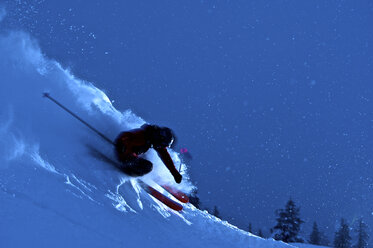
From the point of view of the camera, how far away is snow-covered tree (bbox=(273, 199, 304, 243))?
27844 mm

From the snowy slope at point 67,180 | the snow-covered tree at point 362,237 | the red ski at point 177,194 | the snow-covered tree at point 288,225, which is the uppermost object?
the snow-covered tree at point 362,237

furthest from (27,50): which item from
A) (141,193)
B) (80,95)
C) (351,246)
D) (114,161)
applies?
(351,246)

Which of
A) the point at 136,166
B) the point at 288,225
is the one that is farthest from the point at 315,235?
the point at 136,166

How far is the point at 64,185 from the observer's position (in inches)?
209

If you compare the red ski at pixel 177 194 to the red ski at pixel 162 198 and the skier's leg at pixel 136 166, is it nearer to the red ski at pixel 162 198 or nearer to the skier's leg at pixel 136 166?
the red ski at pixel 162 198

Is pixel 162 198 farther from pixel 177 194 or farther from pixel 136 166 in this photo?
pixel 177 194

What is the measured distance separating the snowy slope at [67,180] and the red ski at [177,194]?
398mm

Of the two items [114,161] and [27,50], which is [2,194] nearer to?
[114,161]

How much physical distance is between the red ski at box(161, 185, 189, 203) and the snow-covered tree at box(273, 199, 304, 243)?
2007 centimetres

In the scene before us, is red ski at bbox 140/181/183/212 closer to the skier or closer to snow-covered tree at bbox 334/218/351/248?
the skier

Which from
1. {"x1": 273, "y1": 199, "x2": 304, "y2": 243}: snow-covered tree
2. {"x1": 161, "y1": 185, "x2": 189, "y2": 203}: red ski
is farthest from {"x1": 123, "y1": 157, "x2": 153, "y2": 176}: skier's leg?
{"x1": 273, "y1": 199, "x2": 304, "y2": 243}: snow-covered tree

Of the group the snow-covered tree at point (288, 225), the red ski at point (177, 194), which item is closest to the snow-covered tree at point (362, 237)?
the snow-covered tree at point (288, 225)

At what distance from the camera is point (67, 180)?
5.57 metres

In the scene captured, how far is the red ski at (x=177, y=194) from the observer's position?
9.67 meters
